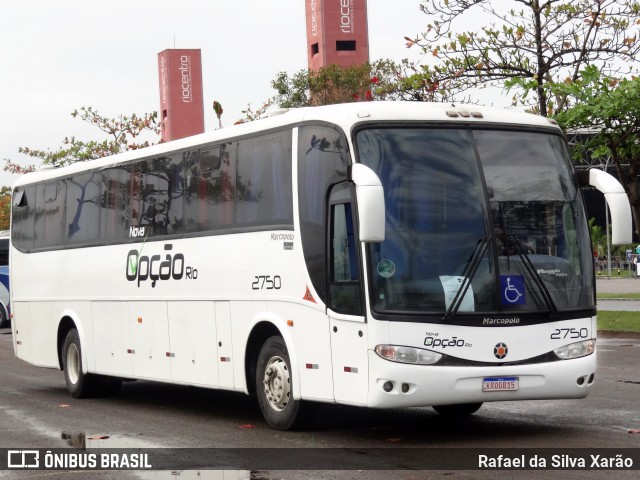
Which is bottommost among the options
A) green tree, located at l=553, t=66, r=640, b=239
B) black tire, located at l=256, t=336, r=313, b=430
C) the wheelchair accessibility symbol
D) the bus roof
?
black tire, located at l=256, t=336, r=313, b=430

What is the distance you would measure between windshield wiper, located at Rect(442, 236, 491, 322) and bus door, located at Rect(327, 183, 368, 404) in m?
0.79

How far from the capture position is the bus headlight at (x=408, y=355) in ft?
37.3

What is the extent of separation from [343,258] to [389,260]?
0.57 metres

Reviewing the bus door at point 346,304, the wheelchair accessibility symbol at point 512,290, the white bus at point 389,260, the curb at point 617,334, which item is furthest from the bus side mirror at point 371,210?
the curb at point 617,334

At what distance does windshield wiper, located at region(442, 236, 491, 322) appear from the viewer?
1145 centimetres

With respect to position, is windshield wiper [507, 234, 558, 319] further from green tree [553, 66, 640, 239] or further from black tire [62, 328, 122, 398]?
green tree [553, 66, 640, 239]

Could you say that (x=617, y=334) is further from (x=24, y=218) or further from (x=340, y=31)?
(x=340, y=31)

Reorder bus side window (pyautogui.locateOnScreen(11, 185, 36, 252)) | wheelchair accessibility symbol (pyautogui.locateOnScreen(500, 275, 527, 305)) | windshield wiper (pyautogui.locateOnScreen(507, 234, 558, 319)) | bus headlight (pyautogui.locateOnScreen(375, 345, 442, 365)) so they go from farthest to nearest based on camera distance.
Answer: bus side window (pyautogui.locateOnScreen(11, 185, 36, 252))
windshield wiper (pyautogui.locateOnScreen(507, 234, 558, 319))
wheelchair accessibility symbol (pyautogui.locateOnScreen(500, 275, 527, 305))
bus headlight (pyautogui.locateOnScreen(375, 345, 442, 365))

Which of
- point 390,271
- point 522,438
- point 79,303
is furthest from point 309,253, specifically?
point 79,303

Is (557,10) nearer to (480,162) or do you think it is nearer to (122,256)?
(122,256)

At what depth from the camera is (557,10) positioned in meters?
25.1

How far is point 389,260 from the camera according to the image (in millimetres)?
11570

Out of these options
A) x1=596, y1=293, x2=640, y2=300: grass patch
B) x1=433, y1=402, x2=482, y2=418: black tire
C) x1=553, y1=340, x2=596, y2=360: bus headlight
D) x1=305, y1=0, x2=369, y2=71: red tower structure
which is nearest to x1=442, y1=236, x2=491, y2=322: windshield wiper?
x1=553, y1=340, x2=596, y2=360: bus headlight

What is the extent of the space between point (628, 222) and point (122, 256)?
725 centimetres
